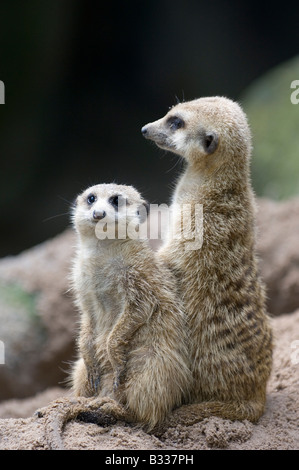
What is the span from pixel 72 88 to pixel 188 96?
1.43 metres

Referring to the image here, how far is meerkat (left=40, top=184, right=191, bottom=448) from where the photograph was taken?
211cm

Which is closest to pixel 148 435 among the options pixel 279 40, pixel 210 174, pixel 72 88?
pixel 210 174

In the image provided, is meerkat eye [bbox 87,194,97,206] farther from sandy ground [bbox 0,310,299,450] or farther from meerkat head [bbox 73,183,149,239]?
sandy ground [bbox 0,310,299,450]

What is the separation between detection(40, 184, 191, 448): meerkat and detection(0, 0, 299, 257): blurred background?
358cm

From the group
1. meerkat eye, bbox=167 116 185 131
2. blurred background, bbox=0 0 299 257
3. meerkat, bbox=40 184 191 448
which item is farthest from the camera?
blurred background, bbox=0 0 299 257

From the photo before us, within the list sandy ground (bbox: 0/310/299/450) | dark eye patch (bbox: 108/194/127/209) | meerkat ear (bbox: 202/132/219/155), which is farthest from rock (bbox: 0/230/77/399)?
meerkat ear (bbox: 202/132/219/155)

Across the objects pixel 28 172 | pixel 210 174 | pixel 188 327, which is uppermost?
pixel 28 172

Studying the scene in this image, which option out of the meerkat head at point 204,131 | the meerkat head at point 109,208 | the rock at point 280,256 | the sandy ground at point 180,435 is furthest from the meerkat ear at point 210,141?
the rock at point 280,256

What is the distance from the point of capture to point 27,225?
689 cm

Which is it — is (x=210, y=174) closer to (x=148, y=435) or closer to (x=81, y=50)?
(x=148, y=435)

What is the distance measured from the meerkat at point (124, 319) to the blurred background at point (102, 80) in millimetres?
3581

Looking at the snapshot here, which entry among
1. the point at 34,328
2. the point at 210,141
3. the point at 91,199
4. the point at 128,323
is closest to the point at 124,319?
the point at 128,323

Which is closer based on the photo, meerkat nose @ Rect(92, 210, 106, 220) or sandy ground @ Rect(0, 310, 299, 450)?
sandy ground @ Rect(0, 310, 299, 450)
